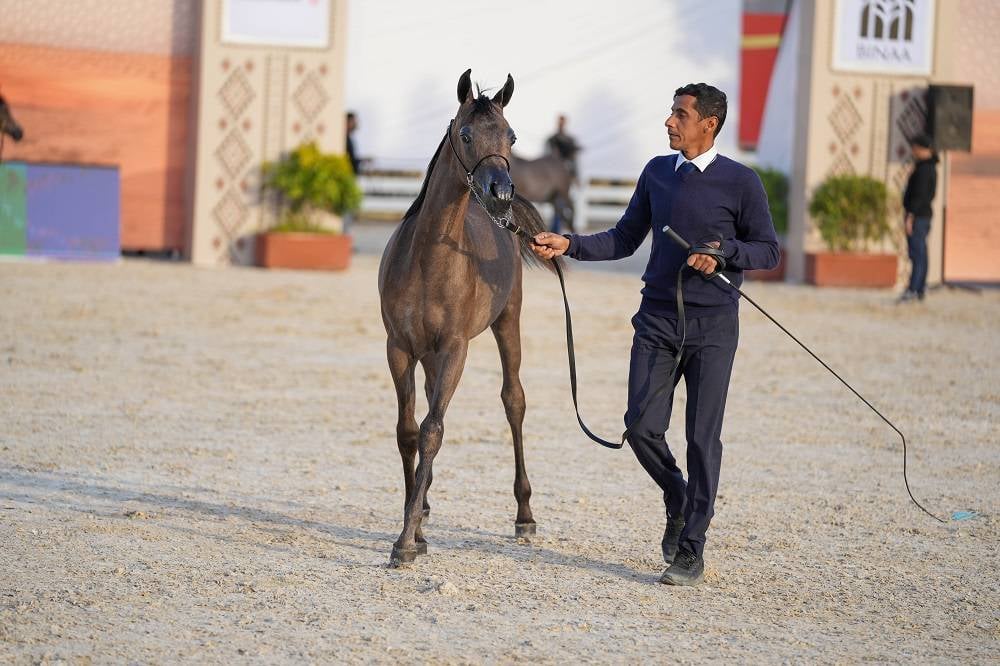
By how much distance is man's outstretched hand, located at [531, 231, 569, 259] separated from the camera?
18.7 ft

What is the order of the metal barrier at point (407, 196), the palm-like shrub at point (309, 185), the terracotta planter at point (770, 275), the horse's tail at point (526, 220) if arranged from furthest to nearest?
the metal barrier at point (407, 196) < the terracotta planter at point (770, 275) < the palm-like shrub at point (309, 185) < the horse's tail at point (526, 220)

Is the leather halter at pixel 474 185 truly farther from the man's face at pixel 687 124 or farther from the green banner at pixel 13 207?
the green banner at pixel 13 207

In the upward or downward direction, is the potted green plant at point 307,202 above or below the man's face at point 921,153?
below

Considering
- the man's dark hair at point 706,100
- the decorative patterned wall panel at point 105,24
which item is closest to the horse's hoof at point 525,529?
the man's dark hair at point 706,100

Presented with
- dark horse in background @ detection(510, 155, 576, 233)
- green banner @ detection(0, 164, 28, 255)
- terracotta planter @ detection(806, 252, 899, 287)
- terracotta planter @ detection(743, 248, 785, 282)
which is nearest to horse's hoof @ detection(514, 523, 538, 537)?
green banner @ detection(0, 164, 28, 255)

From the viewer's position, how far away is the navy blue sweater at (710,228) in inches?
216

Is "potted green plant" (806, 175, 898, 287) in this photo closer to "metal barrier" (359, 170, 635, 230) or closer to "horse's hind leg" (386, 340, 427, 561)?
"metal barrier" (359, 170, 635, 230)

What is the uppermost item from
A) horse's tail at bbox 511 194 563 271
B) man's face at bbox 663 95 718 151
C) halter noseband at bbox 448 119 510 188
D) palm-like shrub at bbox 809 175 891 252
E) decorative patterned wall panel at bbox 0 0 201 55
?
decorative patterned wall panel at bbox 0 0 201 55

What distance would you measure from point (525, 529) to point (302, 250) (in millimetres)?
12909

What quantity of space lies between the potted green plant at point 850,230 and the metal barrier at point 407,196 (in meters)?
7.19

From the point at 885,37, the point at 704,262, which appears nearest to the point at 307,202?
the point at 885,37

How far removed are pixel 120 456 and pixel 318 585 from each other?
269 centimetres

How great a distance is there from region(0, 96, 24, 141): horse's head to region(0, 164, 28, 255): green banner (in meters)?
0.51

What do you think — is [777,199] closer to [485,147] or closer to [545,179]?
[545,179]
